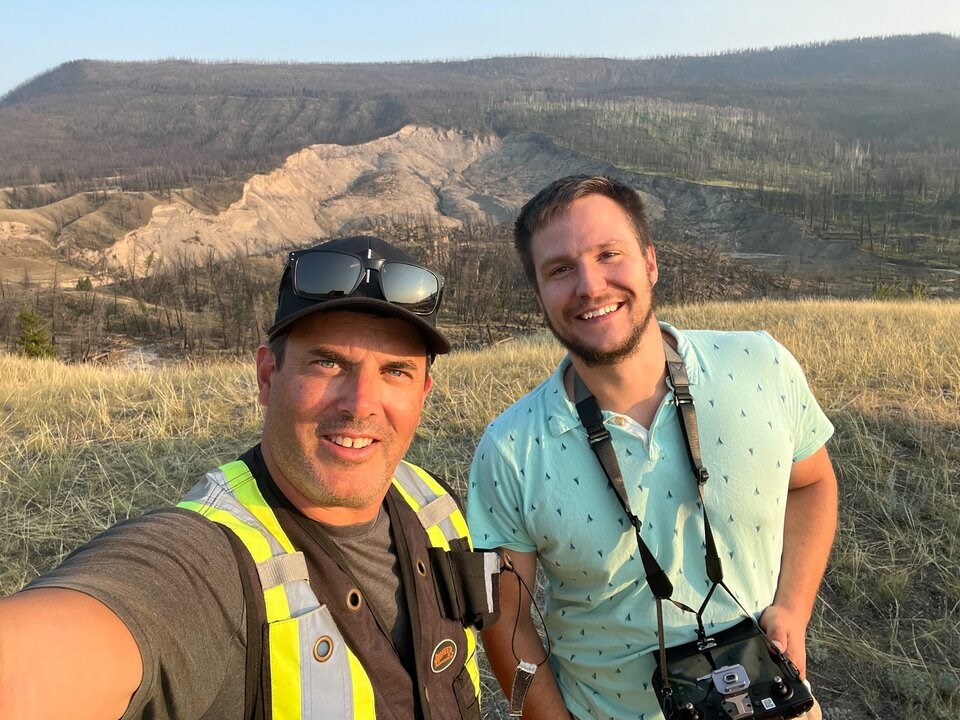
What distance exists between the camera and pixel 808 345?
8.24 metres

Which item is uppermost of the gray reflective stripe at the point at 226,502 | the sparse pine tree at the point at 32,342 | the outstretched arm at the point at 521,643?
the gray reflective stripe at the point at 226,502

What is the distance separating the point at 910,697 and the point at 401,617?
2.82 m

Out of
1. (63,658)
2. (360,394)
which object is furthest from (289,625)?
(360,394)

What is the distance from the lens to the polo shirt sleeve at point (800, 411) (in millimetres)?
2363

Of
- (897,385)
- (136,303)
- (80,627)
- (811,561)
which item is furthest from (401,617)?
(136,303)

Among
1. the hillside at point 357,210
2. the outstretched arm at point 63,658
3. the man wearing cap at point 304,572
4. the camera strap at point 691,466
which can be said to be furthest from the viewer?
the hillside at point 357,210

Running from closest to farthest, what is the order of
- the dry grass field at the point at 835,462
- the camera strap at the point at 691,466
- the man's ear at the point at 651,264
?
1. the camera strap at the point at 691,466
2. the man's ear at the point at 651,264
3. the dry grass field at the point at 835,462

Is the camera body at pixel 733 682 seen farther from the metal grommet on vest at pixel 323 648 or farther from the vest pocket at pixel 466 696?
the metal grommet on vest at pixel 323 648

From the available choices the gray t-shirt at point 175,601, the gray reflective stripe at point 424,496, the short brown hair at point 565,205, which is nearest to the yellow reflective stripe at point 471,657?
the gray reflective stripe at point 424,496

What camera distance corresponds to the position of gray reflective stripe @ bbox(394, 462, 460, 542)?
1.97 m

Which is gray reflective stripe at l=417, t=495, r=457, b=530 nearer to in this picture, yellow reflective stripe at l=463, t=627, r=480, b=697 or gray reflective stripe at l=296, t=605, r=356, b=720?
yellow reflective stripe at l=463, t=627, r=480, b=697

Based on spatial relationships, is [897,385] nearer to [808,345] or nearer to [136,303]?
[808,345]

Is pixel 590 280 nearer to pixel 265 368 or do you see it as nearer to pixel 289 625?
pixel 265 368

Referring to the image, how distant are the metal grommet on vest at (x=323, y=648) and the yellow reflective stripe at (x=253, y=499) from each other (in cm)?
21
